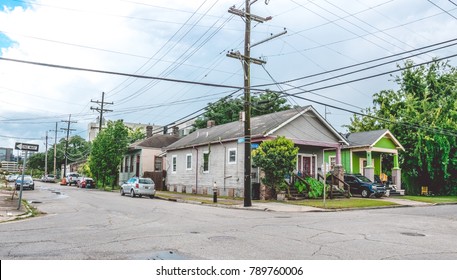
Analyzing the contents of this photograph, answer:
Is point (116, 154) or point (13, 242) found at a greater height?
point (116, 154)

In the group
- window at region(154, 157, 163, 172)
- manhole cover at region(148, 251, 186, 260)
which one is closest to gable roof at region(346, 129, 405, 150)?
window at region(154, 157, 163, 172)

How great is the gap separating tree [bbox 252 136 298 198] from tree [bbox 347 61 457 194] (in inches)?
461

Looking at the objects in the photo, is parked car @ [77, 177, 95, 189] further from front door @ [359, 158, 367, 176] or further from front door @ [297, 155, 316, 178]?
front door @ [359, 158, 367, 176]

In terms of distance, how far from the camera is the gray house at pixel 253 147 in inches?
1096

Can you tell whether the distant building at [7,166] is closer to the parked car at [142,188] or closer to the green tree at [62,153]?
the green tree at [62,153]

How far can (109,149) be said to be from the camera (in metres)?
45.6

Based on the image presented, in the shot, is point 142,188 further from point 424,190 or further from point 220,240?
point 424,190

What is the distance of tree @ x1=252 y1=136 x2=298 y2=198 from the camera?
2356 cm

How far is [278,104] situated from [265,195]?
2950cm

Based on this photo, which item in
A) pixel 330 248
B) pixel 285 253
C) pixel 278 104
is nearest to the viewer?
pixel 285 253

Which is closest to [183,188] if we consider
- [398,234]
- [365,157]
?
[365,157]

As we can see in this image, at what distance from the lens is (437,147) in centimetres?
3481

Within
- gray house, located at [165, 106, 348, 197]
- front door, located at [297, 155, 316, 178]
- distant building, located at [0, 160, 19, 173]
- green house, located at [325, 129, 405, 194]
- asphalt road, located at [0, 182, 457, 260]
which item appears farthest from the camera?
distant building, located at [0, 160, 19, 173]

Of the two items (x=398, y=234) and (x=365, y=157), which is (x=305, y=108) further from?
(x=398, y=234)
